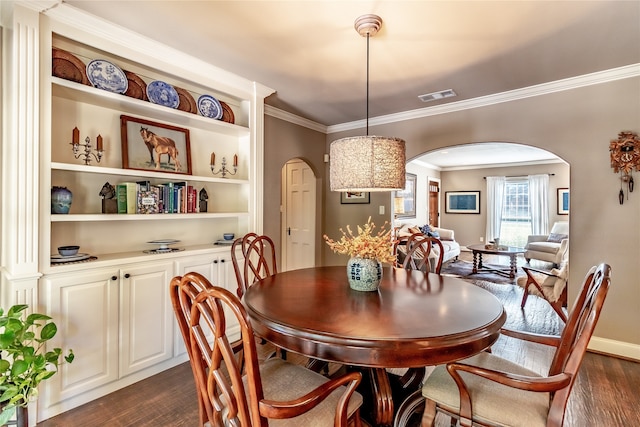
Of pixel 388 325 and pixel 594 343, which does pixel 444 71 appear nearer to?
pixel 388 325

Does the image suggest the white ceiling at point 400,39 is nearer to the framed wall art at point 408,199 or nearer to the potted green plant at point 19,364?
the potted green plant at point 19,364

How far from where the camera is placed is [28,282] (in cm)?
180

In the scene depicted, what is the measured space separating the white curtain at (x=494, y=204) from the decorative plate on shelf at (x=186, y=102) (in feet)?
26.8

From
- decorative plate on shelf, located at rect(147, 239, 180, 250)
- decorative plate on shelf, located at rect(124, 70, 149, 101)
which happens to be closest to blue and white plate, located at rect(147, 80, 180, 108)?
decorative plate on shelf, located at rect(124, 70, 149, 101)

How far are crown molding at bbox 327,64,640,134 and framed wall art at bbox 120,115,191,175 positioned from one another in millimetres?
2372

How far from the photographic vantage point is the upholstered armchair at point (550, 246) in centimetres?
582

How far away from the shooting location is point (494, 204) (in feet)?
28.0

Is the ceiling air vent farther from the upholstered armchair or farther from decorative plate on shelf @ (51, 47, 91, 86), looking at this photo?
the upholstered armchair

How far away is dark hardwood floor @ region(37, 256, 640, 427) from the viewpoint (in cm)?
190

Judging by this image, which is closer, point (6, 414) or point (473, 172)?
point (6, 414)

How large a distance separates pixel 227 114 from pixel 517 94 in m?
2.87

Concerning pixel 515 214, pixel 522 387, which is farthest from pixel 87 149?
pixel 515 214

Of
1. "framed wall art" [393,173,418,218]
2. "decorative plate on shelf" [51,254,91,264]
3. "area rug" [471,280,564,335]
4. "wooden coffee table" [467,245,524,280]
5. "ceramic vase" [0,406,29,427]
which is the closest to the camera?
"ceramic vase" [0,406,29,427]

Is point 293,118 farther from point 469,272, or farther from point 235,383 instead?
point 469,272
